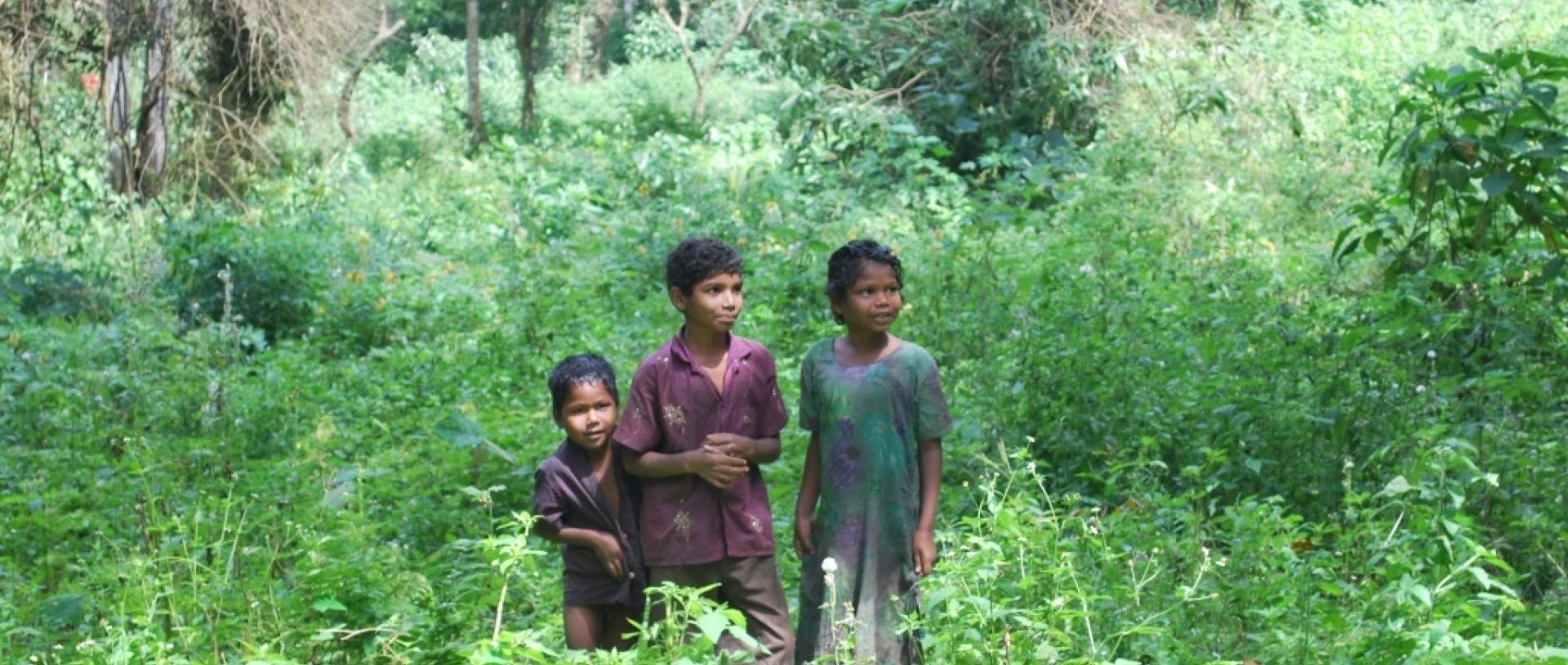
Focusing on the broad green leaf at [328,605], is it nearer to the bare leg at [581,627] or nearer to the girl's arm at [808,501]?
the bare leg at [581,627]

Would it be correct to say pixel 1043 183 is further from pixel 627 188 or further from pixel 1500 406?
pixel 1500 406

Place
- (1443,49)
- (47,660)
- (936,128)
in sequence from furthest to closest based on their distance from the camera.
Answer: (1443,49) → (936,128) → (47,660)

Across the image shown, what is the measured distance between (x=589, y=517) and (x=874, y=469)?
2.20ft

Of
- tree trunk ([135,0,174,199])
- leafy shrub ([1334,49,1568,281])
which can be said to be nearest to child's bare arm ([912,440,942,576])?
leafy shrub ([1334,49,1568,281])

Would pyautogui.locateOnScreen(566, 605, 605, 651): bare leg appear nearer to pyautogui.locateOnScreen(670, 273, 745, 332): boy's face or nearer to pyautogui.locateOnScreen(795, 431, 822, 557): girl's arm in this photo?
pyautogui.locateOnScreen(795, 431, 822, 557): girl's arm

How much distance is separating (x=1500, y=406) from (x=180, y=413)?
16.0ft

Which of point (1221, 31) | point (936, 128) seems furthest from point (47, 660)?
point (1221, 31)

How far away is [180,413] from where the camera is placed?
23.2 ft

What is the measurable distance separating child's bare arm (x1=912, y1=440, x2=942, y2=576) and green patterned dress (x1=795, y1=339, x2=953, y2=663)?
0.08ft

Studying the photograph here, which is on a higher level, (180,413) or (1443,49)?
(1443,49)

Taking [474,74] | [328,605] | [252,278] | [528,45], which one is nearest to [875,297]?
[328,605]

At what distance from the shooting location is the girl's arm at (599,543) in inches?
160

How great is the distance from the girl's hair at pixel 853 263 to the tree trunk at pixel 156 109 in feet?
26.4

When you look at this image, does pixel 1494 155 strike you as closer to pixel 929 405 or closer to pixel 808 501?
pixel 929 405
